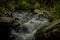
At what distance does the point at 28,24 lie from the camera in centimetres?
613

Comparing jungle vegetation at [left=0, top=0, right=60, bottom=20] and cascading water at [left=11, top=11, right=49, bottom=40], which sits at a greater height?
jungle vegetation at [left=0, top=0, right=60, bottom=20]

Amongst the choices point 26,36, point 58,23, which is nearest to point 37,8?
point 26,36

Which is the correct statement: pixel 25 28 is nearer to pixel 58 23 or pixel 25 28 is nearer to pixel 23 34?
pixel 23 34

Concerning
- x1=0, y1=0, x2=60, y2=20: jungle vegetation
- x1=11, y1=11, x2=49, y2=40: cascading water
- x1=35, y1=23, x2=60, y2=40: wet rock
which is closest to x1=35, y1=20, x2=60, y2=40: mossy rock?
x1=35, y1=23, x2=60, y2=40: wet rock

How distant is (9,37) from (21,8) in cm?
209

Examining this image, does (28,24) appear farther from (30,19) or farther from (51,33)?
(51,33)

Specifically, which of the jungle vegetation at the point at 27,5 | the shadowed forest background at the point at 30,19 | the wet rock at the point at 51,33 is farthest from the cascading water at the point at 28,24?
the wet rock at the point at 51,33

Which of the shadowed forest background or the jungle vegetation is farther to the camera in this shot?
the jungle vegetation

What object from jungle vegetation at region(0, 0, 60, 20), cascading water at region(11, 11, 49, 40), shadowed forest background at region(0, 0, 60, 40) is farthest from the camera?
jungle vegetation at region(0, 0, 60, 20)

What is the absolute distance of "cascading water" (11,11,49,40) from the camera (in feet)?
18.4

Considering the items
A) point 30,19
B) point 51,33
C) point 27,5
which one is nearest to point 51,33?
point 51,33

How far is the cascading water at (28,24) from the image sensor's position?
18.4 feet

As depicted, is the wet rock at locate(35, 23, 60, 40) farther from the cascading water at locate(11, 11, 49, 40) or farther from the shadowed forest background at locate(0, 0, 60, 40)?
the cascading water at locate(11, 11, 49, 40)

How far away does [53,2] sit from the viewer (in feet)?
24.0
